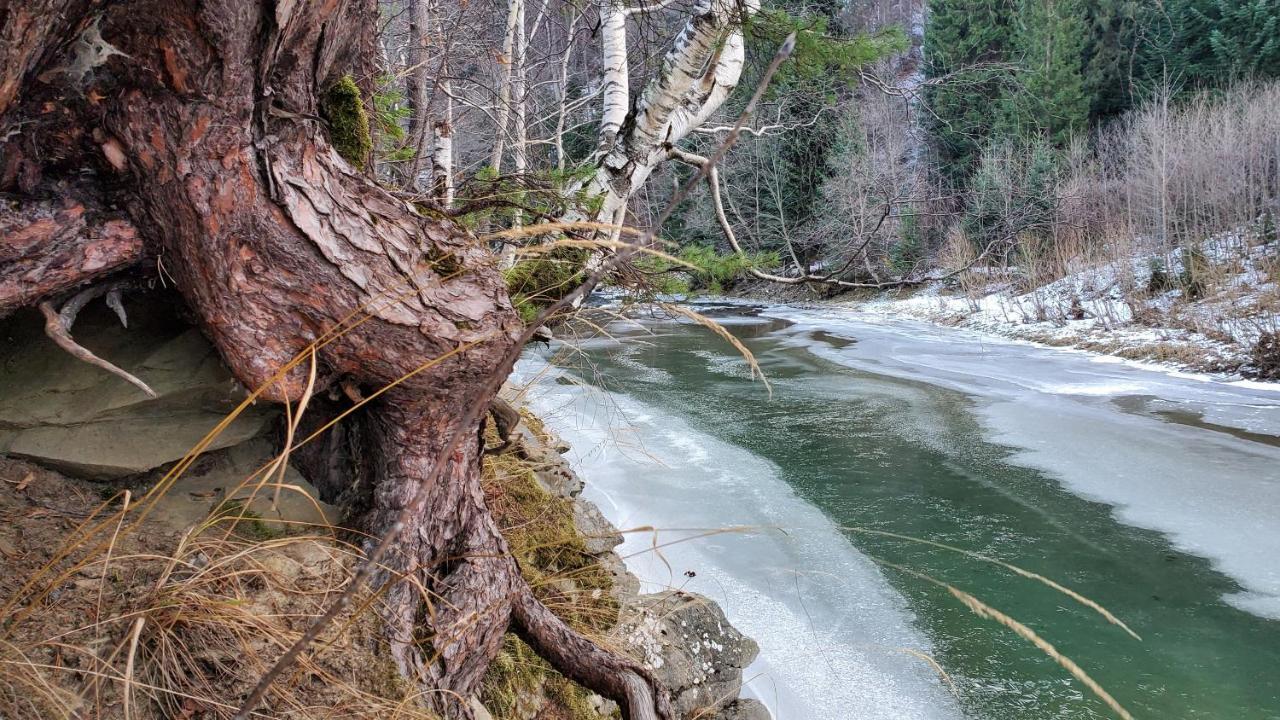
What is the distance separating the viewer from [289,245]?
1.39 metres

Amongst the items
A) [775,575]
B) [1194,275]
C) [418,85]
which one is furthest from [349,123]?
[1194,275]

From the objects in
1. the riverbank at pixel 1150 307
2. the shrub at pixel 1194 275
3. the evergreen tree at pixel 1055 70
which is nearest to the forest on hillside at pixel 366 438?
the riverbank at pixel 1150 307

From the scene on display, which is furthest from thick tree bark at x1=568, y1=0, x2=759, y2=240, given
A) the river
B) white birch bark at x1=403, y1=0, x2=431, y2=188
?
the river

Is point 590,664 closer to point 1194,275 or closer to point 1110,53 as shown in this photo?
point 1194,275

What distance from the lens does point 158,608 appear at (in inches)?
44.9

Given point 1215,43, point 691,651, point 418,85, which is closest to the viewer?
point 691,651

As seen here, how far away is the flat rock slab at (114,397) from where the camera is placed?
5.19 ft

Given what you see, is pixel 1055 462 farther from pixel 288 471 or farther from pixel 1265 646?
pixel 288 471

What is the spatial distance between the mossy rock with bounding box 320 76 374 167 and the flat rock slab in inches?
22.8

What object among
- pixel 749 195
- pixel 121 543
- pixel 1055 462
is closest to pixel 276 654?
pixel 121 543

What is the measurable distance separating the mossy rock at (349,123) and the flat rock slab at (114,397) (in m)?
0.58

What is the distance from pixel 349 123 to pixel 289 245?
0.55 meters

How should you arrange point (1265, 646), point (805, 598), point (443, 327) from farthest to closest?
1. point (805, 598)
2. point (1265, 646)
3. point (443, 327)

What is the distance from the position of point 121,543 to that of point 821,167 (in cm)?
2255
